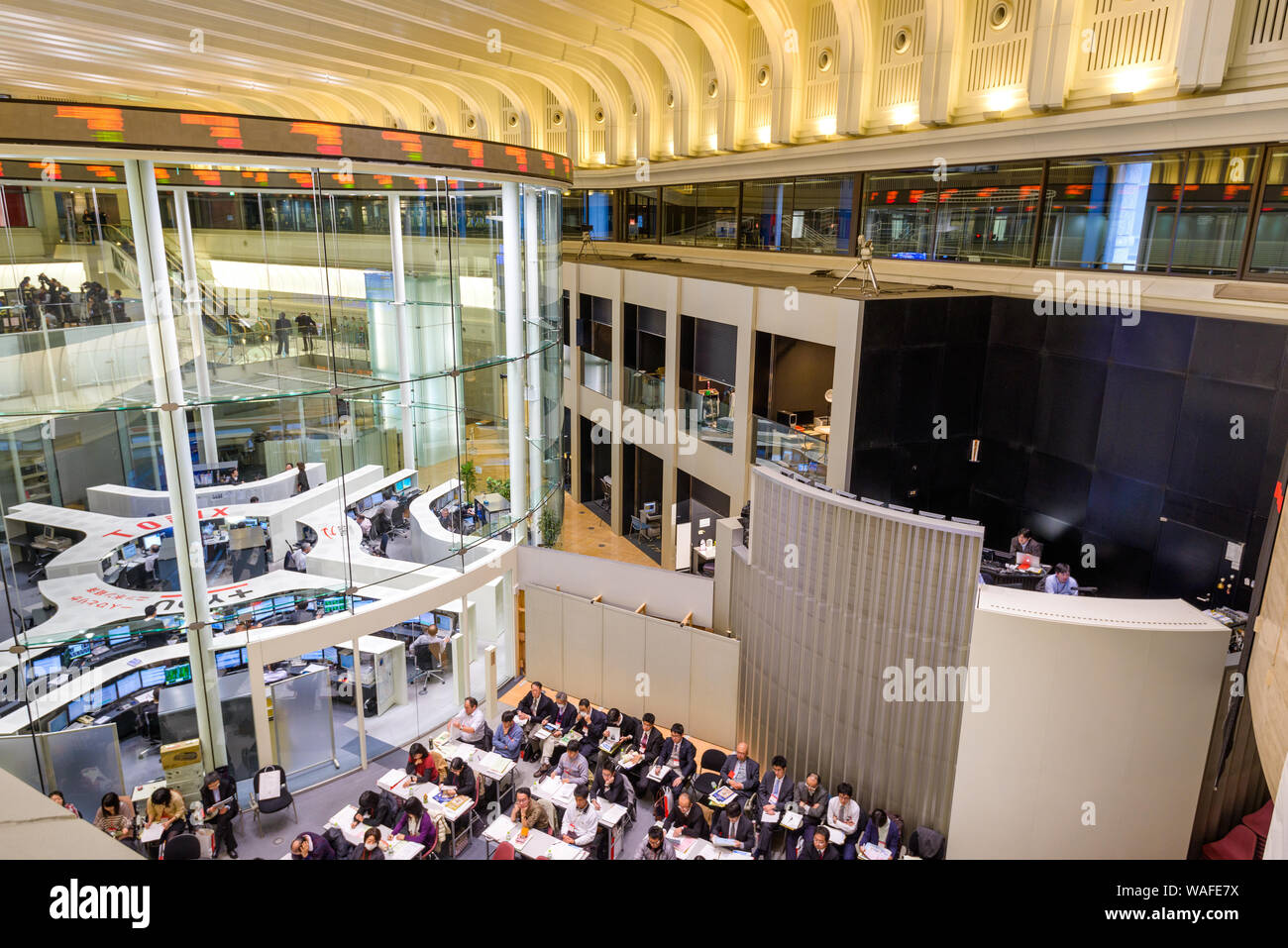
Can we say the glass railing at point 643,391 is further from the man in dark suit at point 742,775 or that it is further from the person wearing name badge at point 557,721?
A: the man in dark suit at point 742,775

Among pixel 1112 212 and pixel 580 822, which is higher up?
pixel 1112 212

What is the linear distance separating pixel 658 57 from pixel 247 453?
16.0m

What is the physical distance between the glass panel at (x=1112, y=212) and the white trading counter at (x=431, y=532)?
9.75 m

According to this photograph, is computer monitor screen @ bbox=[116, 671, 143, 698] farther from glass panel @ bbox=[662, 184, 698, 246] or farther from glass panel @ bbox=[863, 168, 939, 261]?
glass panel @ bbox=[662, 184, 698, 246]

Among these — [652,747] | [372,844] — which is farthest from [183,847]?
[652,747]

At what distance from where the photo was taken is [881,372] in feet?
39.1

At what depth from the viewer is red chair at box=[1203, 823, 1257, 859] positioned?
25.4 ft

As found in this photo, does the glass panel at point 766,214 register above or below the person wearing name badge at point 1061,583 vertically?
above

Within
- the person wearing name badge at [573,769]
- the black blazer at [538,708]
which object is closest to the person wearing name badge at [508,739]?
the black blazer at [538,708]

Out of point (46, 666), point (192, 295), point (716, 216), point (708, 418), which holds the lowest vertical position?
point (46, 666)

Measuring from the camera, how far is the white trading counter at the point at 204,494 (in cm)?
925

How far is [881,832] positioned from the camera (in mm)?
9023

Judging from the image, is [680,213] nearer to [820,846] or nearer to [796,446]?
[796,446]
